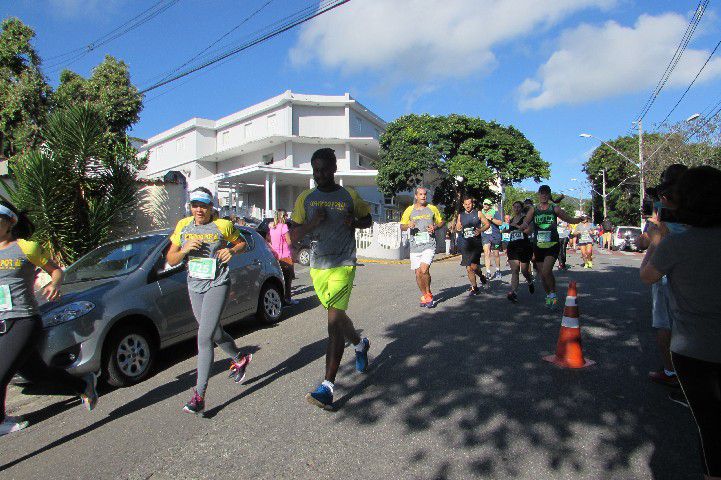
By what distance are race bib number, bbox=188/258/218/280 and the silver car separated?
138 cm

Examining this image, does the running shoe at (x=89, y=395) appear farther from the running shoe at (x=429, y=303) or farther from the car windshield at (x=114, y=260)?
the running shoe at (x=429, y=303)

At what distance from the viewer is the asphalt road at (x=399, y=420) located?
3023mm

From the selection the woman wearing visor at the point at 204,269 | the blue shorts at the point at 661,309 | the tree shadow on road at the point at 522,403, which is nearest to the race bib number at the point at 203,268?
the woman wearing visor at the point at 204,269

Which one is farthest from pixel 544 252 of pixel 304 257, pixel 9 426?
pixel 304 257

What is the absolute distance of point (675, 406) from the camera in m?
3.73

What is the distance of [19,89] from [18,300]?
12.4 m

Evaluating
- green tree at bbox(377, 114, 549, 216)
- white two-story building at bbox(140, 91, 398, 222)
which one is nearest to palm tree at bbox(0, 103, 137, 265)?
white two-story building at bbox(140, 91, 398, 222)

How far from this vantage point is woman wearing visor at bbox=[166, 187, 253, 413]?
3922 millimetres

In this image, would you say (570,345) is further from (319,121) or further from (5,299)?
(319,121)

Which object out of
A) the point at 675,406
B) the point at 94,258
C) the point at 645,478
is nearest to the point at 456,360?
the point at 675,406

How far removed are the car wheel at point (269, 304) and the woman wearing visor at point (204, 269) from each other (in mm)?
3014

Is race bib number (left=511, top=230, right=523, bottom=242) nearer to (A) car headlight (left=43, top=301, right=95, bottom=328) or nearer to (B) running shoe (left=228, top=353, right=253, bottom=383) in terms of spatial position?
(B) running shoe (left=228, top=353, right=253, bottom=383)

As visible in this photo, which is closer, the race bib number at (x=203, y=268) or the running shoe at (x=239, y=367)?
the race bib number at (x=203, y=268)

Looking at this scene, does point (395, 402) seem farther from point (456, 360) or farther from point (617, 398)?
point (617, 398)
